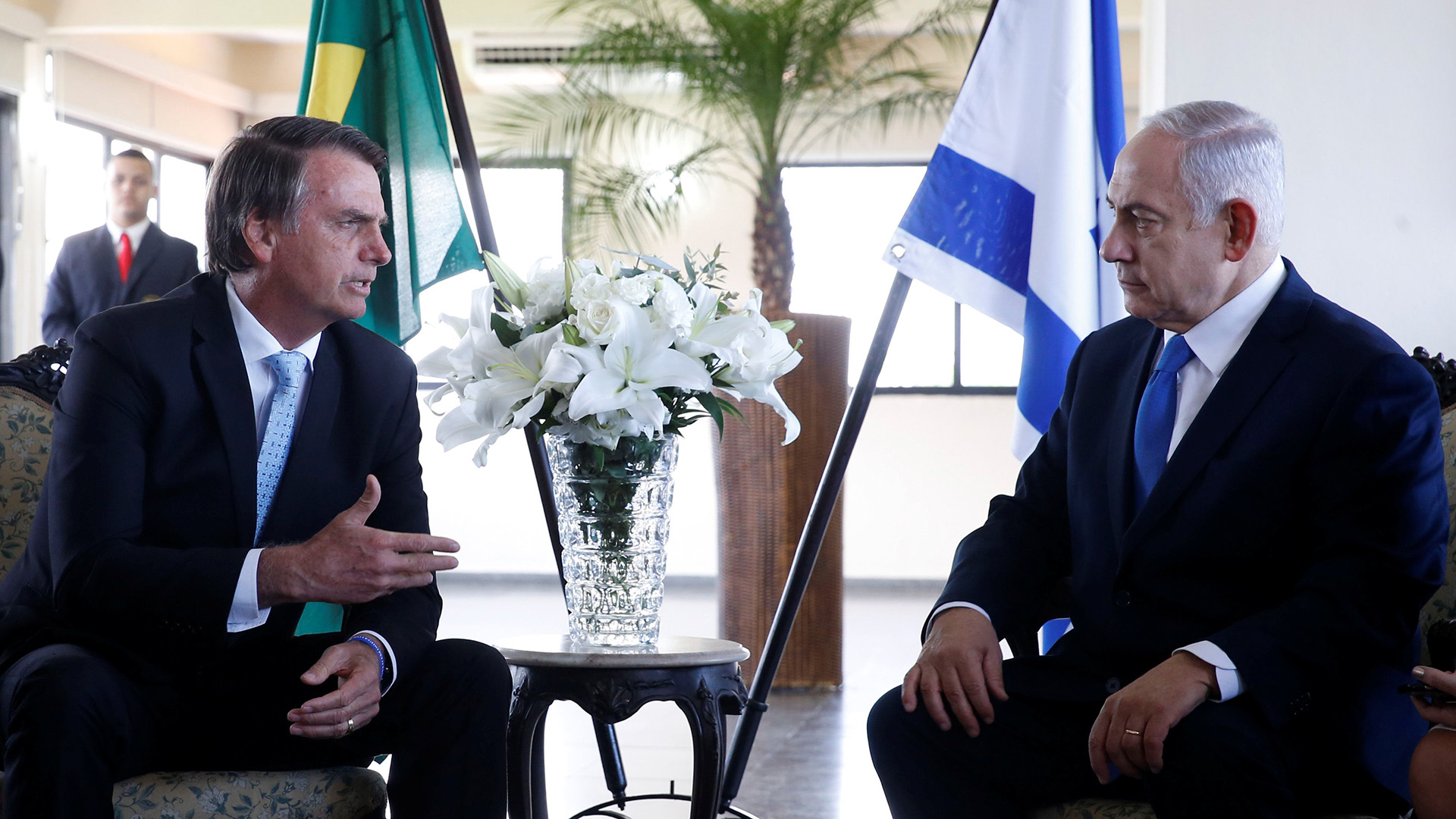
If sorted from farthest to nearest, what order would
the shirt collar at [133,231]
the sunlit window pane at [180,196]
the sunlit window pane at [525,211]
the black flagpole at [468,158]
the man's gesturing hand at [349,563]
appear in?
the sunlit window pane at [180,196]
the sunlit window pane at [525,211]
the shirt collar at [133,231]
the black flagpole at [468,158]
the man's gesturing hand at [349,563]

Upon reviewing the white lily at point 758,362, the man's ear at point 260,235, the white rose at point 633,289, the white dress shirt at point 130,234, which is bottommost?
the white lily at point 758,362

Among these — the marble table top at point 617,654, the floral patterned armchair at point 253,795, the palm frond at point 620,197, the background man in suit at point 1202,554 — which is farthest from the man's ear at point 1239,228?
the palm frond at point 620,197

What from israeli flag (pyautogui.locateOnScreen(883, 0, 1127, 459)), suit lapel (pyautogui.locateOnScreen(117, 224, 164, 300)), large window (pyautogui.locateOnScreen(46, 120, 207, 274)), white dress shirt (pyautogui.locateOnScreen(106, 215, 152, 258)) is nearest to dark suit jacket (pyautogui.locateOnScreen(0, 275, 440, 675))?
israeli flag (pyautogui.locateOnScreen(883, 0, 1127, 459))

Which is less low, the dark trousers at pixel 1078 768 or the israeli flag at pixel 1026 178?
the israeli flag at pixel 1026 178

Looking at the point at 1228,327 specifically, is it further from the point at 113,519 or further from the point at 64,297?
the point at 64,297

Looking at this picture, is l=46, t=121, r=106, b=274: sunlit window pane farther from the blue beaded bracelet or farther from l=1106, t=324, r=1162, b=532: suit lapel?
l=1106, t=324, r=1162, b=532: suit lapel

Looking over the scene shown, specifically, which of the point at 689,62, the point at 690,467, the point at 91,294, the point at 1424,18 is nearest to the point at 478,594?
the point at 690,467

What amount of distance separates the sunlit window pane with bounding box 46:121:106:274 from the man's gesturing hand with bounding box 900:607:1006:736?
19.7ft

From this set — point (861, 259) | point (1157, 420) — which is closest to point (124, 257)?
point (861, 259)

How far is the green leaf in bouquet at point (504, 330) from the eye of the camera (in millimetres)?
1766

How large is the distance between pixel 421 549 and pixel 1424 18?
2637 mm

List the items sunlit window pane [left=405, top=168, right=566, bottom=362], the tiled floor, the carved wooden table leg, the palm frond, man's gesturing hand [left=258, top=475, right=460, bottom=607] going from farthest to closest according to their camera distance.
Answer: sunlit window pane [left=405, top=168, right=566, bottom=362] < the palm frond < the tiled floor < the carved wooden table leg < man's gesturing hand [left=258, top=475, right=460, bottom=607]

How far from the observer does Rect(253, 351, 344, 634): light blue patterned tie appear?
182 centimetres

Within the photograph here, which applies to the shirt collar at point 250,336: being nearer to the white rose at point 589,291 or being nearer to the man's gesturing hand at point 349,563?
the man's gesturing hand at point 349,563
